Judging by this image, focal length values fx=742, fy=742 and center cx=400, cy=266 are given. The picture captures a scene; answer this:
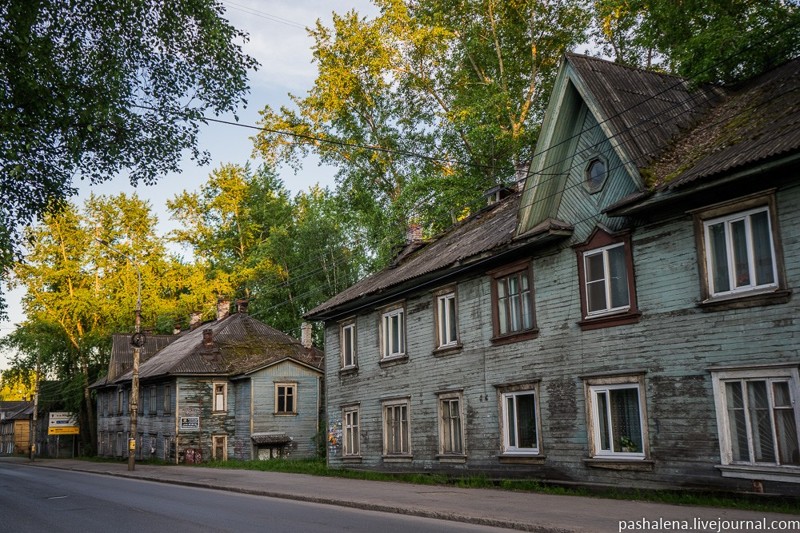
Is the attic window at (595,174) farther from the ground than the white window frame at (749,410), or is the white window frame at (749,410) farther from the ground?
the attic window at (595,174)

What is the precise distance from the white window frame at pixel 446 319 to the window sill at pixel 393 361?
1888mm

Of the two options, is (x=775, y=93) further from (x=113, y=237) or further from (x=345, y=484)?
(x=113, y=237)

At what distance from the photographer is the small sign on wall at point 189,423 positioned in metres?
40.1

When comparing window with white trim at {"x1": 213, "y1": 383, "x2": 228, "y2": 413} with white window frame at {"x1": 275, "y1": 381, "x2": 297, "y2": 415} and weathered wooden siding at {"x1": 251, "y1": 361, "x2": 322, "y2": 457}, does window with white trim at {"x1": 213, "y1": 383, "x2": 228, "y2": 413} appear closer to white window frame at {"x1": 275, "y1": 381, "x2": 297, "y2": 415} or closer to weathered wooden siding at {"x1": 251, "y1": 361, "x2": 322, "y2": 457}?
weathered wooden siding at {"x1": 251, "y1": 361, "x2": 322, "y2": 457}

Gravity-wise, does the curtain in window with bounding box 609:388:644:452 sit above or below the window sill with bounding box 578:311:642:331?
below

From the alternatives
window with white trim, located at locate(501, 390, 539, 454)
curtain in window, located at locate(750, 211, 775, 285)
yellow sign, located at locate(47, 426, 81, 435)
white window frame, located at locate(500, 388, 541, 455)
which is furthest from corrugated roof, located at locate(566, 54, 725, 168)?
yellow sign, located at locate(47, 426, 81, 435)

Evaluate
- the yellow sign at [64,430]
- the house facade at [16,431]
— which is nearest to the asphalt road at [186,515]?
the yellow sign at [64,430]

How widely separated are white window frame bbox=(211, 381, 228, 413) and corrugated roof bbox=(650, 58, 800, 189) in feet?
105

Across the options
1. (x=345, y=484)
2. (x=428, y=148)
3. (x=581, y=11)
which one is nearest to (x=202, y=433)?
(x=428, y=148)

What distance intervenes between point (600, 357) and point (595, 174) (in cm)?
410

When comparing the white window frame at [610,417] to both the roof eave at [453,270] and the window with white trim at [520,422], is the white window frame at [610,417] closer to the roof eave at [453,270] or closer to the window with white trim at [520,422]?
the window with white trim at [520,422]

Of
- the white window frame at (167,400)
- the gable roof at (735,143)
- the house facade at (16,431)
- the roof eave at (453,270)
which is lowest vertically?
the house facade at (16,431)

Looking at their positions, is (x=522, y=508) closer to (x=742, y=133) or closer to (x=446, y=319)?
(x=742, y=133)

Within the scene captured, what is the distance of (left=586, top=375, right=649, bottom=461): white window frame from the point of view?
47.9 ft
